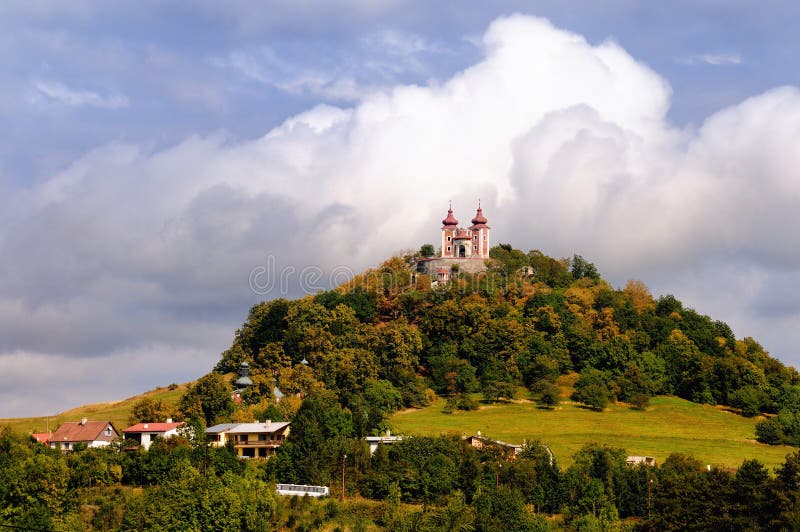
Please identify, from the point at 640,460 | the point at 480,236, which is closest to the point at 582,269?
the point at 480,236

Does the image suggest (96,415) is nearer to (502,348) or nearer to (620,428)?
(502,348)

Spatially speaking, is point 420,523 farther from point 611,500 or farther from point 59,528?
point 59,528

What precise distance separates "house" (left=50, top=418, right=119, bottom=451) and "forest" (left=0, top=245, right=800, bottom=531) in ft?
16.4

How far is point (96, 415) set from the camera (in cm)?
12000

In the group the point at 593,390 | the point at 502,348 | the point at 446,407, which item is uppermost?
the point at 502,348

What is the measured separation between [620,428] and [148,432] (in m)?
45.2

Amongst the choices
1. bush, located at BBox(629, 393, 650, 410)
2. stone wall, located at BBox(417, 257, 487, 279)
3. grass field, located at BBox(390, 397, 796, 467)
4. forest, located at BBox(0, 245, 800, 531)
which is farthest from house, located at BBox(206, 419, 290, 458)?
stone wall, located at BBox(417, 257, 487, 279)

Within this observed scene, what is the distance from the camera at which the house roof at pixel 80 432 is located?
98.0 meters

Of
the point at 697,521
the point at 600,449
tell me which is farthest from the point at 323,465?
the point at 697,521

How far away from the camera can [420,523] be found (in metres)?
73.2

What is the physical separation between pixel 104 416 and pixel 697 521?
69.8 metres

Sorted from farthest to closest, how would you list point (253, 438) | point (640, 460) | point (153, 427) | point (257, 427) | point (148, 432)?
point (153, 427) → point (257, 427) → point (148, 432) → point (253, 438) → point (640, 460)

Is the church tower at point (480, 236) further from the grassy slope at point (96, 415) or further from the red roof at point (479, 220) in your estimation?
the grassy slope at point (96, 415)

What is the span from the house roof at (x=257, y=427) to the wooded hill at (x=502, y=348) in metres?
11.7
